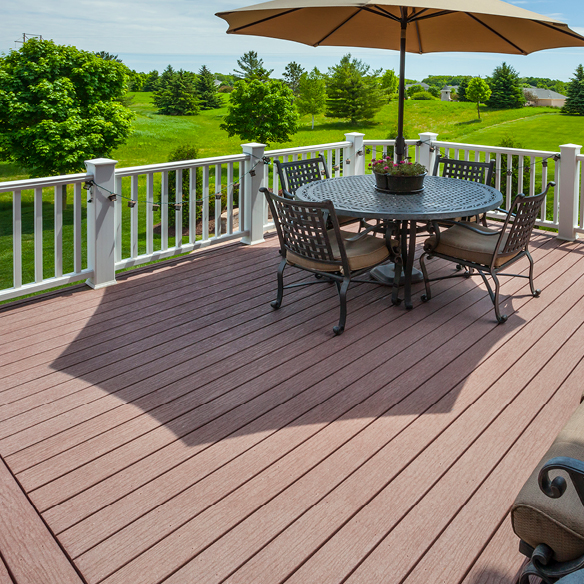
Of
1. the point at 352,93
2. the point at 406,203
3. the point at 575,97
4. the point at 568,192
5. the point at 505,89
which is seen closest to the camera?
the point at 406,203

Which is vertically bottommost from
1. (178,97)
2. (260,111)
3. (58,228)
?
(58,228)

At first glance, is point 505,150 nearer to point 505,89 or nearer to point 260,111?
point 260,111

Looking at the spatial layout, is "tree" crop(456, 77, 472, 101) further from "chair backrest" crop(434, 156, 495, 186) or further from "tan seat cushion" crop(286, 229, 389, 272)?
"tan seat cushion" crop(286, 229, 389, 272)

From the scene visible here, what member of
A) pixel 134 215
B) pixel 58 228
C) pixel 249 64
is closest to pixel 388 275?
pixel 134 215

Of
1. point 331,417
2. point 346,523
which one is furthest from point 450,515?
point 331,417

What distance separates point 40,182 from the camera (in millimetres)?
3693

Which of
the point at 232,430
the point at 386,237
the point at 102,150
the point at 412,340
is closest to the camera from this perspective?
the point at 232,430

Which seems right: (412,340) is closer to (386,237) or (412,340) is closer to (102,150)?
(386,237)

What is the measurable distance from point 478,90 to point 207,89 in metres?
18.2

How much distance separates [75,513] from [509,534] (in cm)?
150

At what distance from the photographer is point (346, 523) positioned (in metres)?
1.92

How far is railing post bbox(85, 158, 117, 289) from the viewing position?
3.96m

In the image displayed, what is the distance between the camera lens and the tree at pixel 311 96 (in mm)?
33344

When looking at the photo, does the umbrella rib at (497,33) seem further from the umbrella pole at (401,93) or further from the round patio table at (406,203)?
the round patio table at (406,203)
